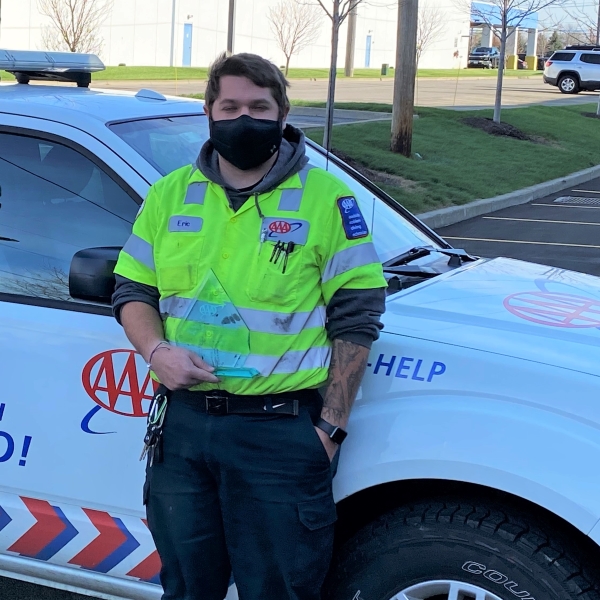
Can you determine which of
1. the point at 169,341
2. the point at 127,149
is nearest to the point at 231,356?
the point at 169,341

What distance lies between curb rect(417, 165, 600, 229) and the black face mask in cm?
923

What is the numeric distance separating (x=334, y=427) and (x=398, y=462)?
197 millimetres

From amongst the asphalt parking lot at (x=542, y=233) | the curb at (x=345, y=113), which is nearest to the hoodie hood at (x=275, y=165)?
the asphalt parking lot at (x=542, y=233)

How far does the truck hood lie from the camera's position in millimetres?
2365

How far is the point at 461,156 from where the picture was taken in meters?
17.1

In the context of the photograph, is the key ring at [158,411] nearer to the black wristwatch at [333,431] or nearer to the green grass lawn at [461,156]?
the black wristwatch at [333,431]

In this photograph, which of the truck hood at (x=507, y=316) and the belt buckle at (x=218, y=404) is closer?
the belt buckle at (x=218, y=404)

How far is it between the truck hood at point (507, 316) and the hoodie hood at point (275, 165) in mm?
503

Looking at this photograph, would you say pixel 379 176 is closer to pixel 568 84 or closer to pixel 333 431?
pixel 333 431

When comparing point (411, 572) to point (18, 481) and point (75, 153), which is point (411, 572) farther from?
point (75, 153)

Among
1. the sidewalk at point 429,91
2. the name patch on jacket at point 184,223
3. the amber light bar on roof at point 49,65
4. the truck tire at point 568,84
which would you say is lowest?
the name patch on jacket at point 184,223

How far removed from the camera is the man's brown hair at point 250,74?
228 centimetres

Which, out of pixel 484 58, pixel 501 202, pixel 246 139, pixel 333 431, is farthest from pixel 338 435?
pixel 484 58

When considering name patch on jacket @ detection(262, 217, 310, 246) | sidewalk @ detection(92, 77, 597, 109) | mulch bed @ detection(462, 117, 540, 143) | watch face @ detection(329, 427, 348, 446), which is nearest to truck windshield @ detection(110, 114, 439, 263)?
name patch on jacket @ detection(262, 217, 310, 246)
